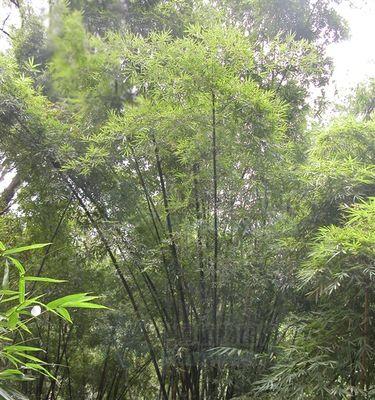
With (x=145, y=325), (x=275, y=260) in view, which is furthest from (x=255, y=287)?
(x=145, y=325)

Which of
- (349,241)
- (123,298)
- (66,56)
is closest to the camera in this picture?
(66,56)

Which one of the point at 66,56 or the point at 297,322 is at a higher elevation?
the point at 66,56

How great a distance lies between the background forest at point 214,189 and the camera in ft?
7.24

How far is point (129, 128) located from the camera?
260cm

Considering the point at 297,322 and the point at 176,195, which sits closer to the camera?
the point at 297,322

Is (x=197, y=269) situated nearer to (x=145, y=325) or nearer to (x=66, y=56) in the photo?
(x=145, y=325)

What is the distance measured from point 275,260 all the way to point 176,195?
855 mm

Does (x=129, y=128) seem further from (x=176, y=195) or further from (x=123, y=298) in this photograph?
(x=123, y=298)

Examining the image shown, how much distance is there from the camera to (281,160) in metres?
2.86

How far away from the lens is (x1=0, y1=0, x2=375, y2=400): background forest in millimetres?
2207

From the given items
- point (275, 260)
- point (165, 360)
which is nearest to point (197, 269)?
point (275, 260)

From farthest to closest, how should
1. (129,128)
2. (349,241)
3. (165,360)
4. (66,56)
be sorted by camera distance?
(165,360) < (129,128) < (349,241) < (66,56)

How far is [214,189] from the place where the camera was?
2828 millimetres

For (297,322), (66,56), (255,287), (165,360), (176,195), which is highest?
(176,195)
